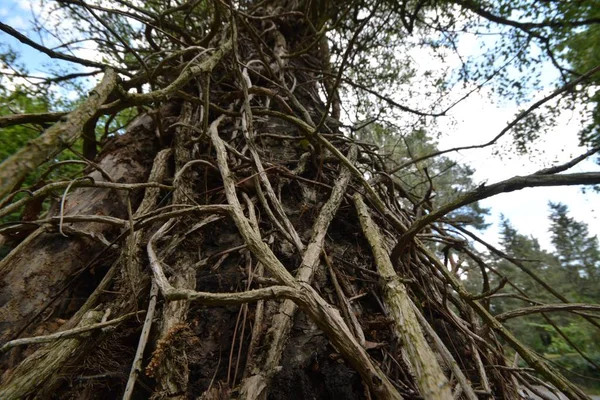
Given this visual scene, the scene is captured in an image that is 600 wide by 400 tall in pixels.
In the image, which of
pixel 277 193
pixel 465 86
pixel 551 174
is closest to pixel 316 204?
pixel 277 193

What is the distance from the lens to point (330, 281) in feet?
3.04

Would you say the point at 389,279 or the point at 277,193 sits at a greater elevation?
the point at 277,193

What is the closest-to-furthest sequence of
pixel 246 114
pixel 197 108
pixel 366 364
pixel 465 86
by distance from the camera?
pixel 366 364
pixel 246 114
pixel 197 108
pixel 465 86

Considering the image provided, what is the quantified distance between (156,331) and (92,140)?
1129 millimetres

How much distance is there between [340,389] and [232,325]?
0.32 m

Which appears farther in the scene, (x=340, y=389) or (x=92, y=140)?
(x=92, y=140)

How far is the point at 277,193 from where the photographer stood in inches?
47.9

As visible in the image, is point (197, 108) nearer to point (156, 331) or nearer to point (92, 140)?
point (92, 140)

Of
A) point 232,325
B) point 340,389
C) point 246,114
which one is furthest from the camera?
point 246,114

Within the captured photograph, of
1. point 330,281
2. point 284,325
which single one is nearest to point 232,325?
point 284,325

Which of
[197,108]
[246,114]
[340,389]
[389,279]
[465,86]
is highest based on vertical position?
[465,86]

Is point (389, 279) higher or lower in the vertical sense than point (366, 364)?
higher

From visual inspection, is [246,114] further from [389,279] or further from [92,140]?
[389,279]

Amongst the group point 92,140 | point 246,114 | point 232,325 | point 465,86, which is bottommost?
point 232,325
